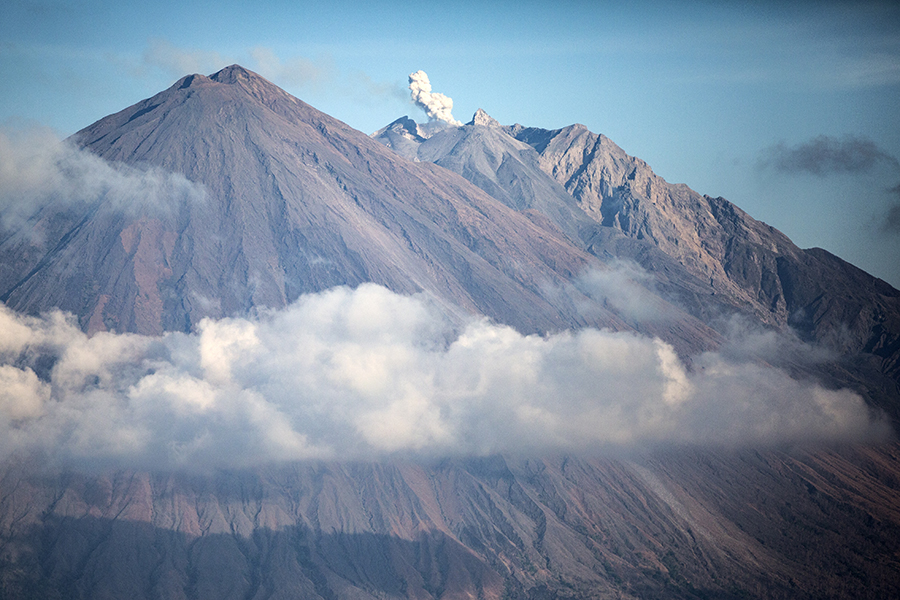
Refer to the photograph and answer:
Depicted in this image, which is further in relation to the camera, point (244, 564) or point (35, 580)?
point (244, 564)

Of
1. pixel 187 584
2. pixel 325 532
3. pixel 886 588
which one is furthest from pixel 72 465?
pixel 886 588

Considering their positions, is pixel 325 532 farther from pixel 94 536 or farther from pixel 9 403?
pixel 9 403

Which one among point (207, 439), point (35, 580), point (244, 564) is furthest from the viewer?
point (207, 439)

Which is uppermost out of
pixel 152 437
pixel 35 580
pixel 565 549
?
pixel 152 437

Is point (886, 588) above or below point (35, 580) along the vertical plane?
above

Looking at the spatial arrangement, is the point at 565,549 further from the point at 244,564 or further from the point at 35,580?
the point at 35,580

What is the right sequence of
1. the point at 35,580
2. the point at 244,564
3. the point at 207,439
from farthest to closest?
the point at 207,439, the point at 244,564, the point at 35,580

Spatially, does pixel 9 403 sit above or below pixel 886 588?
above

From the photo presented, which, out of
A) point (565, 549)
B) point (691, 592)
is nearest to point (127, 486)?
point (565, 549)

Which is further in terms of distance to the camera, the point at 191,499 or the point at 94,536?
the point at 191,499
